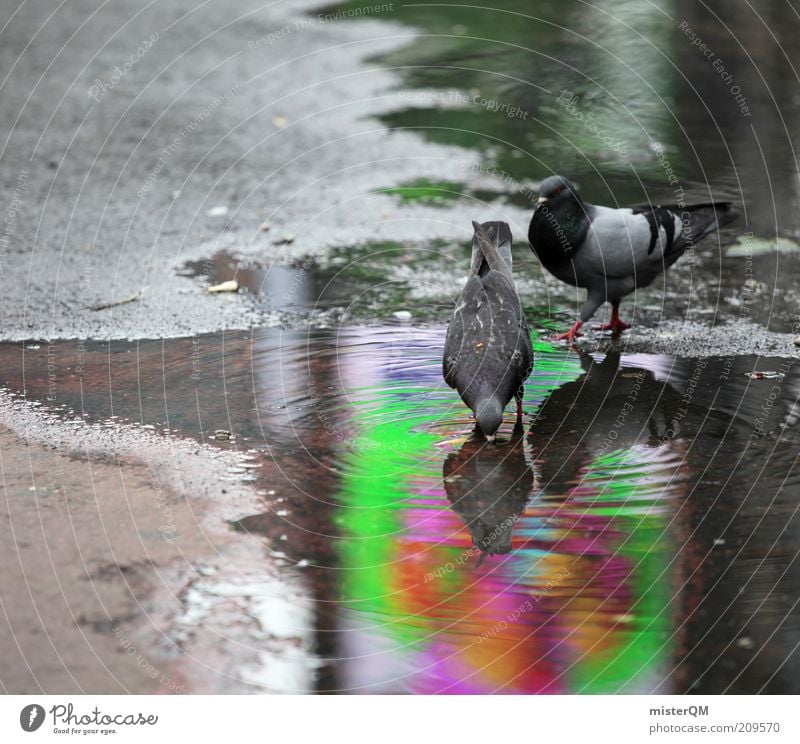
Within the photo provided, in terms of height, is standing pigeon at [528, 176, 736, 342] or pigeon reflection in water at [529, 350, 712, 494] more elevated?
standing pigeon at [528, 176, 736, 342]

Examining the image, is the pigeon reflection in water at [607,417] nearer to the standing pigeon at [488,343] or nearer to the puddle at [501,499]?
the puddle at [501,499]

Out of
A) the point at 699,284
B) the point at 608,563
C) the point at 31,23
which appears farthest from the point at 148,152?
the point at 608,563

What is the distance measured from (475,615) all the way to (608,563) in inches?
27.6

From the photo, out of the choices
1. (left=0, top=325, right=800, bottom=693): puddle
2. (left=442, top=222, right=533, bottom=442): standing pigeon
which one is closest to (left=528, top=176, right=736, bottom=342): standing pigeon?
(left=0, top=325, right=800, bottom=693): puddle

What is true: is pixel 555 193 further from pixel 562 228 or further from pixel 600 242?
pixel 600 242

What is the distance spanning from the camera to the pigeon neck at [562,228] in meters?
6.81

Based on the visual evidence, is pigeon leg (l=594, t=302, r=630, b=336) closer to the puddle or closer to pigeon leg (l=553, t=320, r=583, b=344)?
pigeon leg (l=553, t=320, r=583, b=344)

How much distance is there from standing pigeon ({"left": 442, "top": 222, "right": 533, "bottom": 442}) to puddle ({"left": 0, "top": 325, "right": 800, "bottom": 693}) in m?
0.25

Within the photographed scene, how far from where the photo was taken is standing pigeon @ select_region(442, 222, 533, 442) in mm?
5328

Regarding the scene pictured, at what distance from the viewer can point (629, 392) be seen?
610 cm

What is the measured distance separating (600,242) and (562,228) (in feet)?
0.93

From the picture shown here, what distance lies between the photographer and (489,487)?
5.01 metres

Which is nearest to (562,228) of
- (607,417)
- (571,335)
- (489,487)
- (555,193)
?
(555,193)

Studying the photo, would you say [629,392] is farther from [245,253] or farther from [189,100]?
[189,100]
